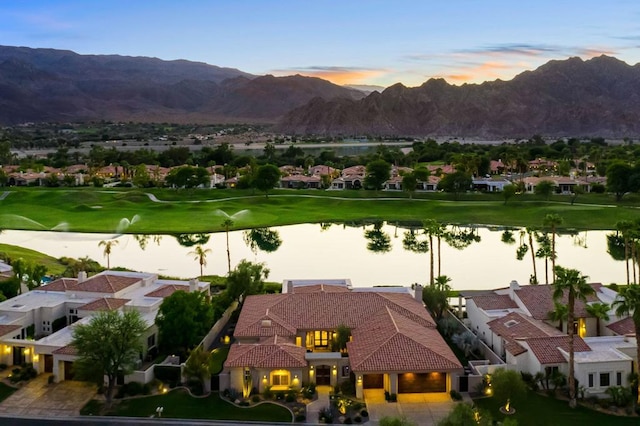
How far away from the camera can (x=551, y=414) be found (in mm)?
26203

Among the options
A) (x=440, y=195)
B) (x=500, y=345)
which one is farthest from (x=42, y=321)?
(x=440, y=195)

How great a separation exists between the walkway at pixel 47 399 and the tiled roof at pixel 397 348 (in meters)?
11.5

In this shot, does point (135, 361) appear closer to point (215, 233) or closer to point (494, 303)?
point (494, 303)

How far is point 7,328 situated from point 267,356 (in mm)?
Result: 13594

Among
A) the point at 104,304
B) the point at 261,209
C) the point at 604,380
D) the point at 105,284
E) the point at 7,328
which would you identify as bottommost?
the point at 604,380

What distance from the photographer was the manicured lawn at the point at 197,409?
26.0 meters

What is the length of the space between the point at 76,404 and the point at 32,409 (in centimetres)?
165

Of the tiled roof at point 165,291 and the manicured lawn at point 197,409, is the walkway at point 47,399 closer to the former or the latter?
the manicured lawn at point 197,409

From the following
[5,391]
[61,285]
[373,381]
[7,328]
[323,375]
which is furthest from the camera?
[61,285]

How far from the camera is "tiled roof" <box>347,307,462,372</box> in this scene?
28234mm

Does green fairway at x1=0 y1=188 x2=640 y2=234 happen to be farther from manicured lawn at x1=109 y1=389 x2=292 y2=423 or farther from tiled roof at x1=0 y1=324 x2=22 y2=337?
manicured lawn at x1=109 y1=389 x2=292 y2=423

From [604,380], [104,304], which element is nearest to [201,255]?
[104,304]

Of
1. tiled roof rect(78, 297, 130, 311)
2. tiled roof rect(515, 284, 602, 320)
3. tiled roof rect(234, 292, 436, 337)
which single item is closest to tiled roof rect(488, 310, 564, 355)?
tiled roof rect(515, 284, 602, 320)

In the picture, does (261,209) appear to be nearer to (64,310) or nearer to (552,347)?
(64,310)
